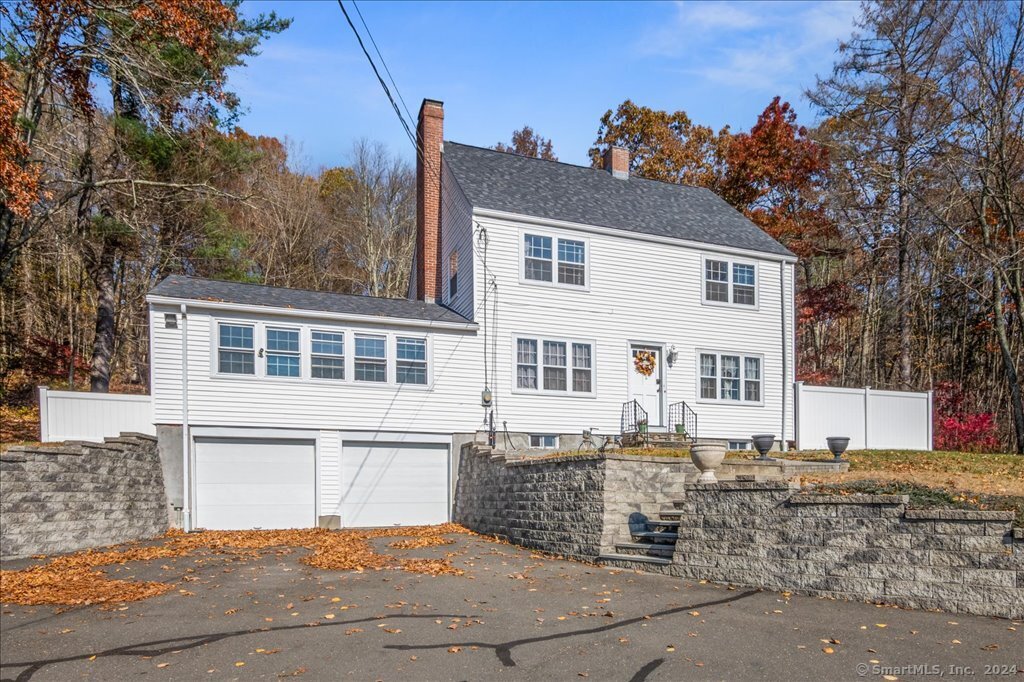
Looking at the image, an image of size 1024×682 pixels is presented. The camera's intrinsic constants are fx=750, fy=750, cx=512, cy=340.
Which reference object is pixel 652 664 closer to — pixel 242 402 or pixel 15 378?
pixel 242 402

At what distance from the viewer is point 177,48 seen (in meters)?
19.9

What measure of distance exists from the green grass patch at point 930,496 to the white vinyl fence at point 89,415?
12.7m

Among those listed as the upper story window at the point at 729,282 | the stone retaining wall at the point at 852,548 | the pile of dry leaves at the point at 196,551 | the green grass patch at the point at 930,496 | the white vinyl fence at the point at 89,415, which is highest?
the upper story window at the point at 729,282

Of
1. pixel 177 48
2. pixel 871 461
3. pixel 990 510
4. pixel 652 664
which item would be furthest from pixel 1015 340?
pixel 177 48

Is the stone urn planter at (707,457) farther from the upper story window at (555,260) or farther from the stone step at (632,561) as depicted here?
the upper story window at (555,260)

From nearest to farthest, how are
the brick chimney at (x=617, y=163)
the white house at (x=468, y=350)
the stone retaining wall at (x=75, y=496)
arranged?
the stone retaining wall at (x=75, y=496) < the white house at (x=468, y=350) < the brick chimney at (x=617, y=163)

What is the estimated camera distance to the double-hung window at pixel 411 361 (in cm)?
1803

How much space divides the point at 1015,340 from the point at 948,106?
35.8ft

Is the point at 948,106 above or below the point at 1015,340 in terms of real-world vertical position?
above

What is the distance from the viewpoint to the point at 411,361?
713 inches

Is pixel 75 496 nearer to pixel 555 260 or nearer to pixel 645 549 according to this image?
pixel 645 549

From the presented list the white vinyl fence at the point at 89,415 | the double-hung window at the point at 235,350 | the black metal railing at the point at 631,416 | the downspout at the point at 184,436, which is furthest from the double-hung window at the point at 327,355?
the black metal railing at the point at 631,416

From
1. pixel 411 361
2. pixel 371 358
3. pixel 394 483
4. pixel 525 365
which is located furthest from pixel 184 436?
pixel 525 365

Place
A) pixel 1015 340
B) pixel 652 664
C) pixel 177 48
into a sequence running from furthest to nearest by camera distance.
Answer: pixel 1015 340
pixel 177 48
pixel 652 664
